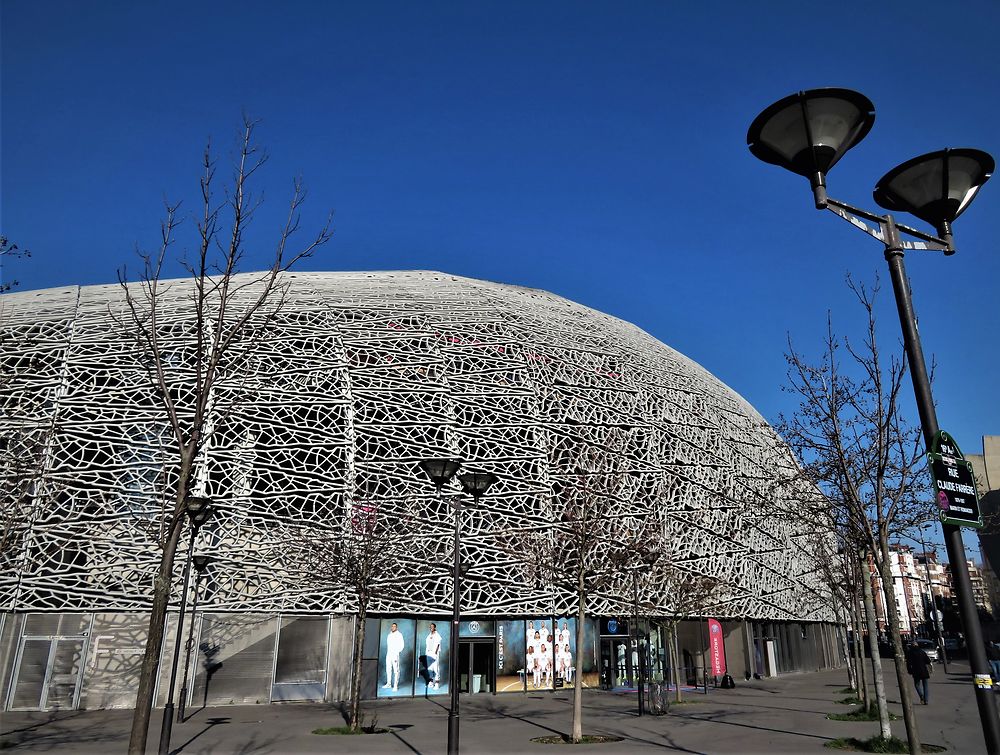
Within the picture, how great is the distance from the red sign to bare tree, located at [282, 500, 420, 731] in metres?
14.1

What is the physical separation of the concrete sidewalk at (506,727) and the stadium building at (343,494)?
164 cm

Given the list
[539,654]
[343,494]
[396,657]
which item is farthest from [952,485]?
[539,654]

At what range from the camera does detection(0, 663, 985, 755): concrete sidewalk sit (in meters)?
13.7

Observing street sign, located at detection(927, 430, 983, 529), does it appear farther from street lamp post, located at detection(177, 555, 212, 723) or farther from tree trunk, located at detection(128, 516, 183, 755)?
street lamp post, located at detection(177, 555, 212, 723)

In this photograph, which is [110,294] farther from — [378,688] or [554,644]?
[554,644]

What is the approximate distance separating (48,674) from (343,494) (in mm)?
9394

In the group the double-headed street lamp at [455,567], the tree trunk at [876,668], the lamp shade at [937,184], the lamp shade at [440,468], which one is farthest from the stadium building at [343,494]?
the lamp shade at [937,184]

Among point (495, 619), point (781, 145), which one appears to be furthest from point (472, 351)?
point (781, 145)

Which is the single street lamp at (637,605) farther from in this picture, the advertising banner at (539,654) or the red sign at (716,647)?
the red sign at (716,647)

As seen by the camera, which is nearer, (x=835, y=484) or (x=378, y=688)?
(x=835, y=484)

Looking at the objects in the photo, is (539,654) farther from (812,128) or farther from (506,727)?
(812,128)

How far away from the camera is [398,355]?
26.1 metres

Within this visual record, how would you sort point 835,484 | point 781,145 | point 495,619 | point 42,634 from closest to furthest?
point 781,145, point 835,484, point 42,634, point 495,619

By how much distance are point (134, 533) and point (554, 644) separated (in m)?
14.4
